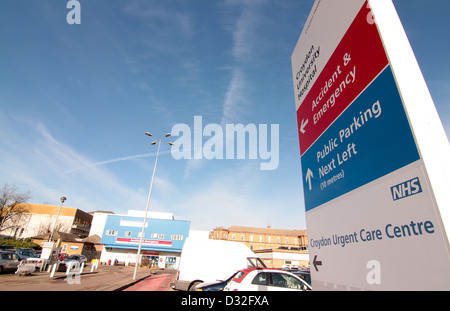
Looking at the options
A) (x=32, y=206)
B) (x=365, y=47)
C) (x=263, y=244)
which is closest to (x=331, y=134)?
(x=365, y=47)

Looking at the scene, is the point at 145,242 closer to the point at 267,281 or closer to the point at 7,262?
the point at 7,262

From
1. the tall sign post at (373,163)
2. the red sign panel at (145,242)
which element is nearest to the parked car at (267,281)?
the tall sign post at (373,163)

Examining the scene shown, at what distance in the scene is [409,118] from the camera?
106cm

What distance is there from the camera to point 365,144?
1.34m

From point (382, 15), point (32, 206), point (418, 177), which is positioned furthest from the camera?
point (32, 206)

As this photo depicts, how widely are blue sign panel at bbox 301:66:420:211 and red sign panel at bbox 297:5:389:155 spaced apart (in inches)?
3.4

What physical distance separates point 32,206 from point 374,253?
8248 cm

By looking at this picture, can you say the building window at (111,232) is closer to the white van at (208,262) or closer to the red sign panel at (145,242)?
the red sign panel at (145,242)

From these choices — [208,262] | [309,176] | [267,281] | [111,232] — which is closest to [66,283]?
[208,262]

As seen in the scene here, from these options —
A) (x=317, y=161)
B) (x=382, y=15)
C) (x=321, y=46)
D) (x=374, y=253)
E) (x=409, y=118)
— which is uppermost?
(x=321, y=46)

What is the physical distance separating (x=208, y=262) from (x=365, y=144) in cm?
1245

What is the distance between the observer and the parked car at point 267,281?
7.06 metres

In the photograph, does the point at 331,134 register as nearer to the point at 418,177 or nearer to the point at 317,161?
the point at 317,161
